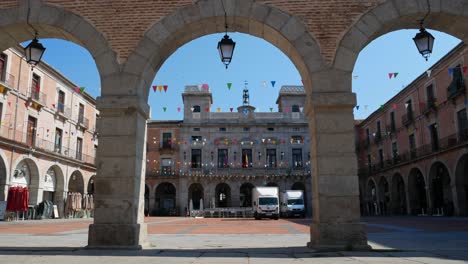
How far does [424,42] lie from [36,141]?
24.7 meters

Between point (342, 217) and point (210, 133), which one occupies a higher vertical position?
point (210, 133)

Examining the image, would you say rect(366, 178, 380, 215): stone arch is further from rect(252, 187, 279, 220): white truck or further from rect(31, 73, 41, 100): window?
rect(31, 73, 41, 100): window

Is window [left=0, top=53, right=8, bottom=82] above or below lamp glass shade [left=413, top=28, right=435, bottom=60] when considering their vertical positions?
above

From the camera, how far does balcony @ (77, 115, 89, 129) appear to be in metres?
32.0

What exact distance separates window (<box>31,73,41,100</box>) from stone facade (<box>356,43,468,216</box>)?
23.2m

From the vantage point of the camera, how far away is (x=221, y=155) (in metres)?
42.7

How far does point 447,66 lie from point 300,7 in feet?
70.2

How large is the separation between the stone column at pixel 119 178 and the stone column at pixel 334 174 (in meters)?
3.11

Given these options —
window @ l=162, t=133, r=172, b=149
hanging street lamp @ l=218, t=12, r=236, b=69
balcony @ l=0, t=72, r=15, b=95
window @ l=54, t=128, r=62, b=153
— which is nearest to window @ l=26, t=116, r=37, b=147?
window @ l=54, t=128, r=62, b=153

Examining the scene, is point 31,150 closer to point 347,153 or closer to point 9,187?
point 9,187

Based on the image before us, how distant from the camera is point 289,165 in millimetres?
42094

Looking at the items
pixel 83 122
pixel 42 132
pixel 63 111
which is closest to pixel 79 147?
pixel 83 122

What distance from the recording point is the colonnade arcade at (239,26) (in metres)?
6.54

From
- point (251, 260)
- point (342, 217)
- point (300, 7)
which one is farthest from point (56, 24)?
point (342, 217)
